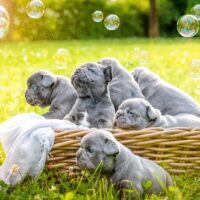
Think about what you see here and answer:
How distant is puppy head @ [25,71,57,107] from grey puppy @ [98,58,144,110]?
47cm

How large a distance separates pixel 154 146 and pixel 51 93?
1240 mm

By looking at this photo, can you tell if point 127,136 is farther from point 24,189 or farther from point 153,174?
point 24,189

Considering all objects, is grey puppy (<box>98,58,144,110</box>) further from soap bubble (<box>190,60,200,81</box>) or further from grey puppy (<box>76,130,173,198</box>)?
grey puppy (<box>76,130,173,198</box>)

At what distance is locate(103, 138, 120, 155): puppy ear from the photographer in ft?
11.2

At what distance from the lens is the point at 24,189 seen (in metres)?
3.76

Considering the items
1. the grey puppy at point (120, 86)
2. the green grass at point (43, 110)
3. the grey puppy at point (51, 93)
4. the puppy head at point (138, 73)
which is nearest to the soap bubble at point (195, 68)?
the green grass at point (43, 110)

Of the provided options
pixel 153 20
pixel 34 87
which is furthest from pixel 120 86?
pixel 153 20

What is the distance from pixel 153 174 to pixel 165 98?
4.00ft

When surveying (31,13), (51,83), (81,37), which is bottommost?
(81,37)

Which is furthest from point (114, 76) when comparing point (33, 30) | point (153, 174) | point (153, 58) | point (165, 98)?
point (33, 30)

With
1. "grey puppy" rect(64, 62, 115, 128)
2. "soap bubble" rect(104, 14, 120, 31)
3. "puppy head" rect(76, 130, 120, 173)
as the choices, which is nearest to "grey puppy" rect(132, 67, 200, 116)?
"grey puppy" rect(64, 62, 115, 128)

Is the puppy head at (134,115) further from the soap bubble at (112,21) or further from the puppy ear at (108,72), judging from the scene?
the soap bubble at (112,21)

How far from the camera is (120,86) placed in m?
4.71

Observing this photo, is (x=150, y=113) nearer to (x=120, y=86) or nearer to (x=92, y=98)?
(x=92, y=98)
